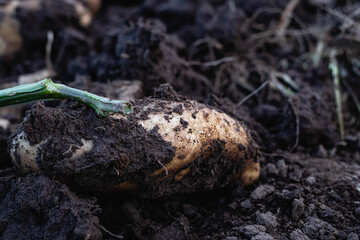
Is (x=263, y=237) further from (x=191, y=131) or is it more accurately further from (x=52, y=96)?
(x=52, y=96)

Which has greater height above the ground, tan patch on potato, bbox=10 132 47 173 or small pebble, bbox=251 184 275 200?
tan patch on potato, bbox=10 132 47 173

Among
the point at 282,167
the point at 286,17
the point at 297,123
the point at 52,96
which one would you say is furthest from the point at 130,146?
the point at 286,17

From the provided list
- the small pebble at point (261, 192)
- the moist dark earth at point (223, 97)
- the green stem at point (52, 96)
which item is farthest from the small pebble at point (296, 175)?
the green stem at point (52, 96)

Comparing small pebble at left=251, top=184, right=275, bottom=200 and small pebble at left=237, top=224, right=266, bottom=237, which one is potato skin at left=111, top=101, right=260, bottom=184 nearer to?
small pebble at left=251, top=184, right=275, bottom=200

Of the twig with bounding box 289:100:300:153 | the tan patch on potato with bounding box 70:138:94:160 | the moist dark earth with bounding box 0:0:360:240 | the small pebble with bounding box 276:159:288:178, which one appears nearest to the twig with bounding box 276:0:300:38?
the moist dark earth with bounding box 0:0:360:240

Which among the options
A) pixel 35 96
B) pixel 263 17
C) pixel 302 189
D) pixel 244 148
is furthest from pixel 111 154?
pixel 263 17

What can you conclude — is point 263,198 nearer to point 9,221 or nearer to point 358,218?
point 358,218
